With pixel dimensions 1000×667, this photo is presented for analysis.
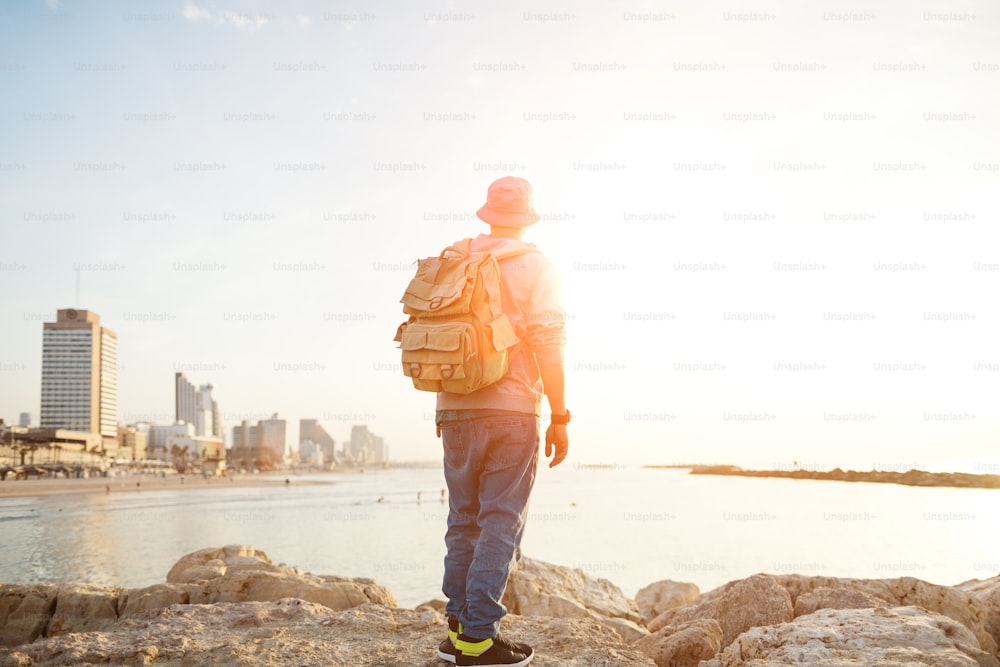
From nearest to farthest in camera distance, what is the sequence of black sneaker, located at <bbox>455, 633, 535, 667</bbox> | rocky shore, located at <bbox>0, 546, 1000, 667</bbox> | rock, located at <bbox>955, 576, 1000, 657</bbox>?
black sneaker, located at <bbox>455, 633, 535, 667</bbox>, rocky shore, located at <bbox>0, 546, 1000, 667</bbox>, rock, located at <bbox>955, 576, 1000, 657</bbox>

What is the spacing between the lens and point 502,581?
11.5 feet

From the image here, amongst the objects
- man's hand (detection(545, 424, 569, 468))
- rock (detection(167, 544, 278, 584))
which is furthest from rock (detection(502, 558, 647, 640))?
man's hand (detection(545, 424, 569, 468))

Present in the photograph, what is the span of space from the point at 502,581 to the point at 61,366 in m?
204

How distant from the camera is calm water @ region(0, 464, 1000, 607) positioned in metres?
20.7

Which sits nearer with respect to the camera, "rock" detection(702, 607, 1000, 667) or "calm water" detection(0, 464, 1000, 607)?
"rock" detection(702, 607, 1000, 667)

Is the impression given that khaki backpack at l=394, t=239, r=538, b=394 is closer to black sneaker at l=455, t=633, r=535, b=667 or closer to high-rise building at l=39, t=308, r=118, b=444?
black sneaker at l=455, t=633, r=535, b=667

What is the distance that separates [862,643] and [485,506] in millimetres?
2264

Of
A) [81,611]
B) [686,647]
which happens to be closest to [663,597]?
[686,647]

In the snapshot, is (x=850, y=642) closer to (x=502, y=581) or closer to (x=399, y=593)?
(x=502, y=581)

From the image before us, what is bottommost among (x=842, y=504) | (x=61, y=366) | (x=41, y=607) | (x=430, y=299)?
(x=842, y=504)

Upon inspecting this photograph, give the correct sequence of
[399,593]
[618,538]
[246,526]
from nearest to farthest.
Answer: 1. [399,593]
2. [618,538]
3. [246,526]

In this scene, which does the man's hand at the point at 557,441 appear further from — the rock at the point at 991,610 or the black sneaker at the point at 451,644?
the rock at the point at 991,610

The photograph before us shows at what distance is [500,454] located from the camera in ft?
11.6

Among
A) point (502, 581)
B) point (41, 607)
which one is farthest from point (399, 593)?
point (502, 581)
